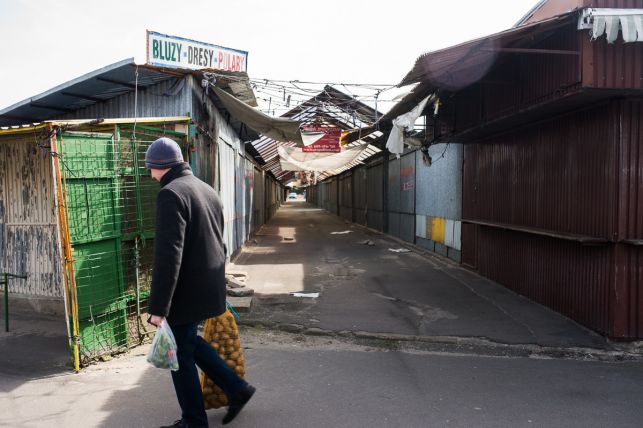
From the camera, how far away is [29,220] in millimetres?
6641

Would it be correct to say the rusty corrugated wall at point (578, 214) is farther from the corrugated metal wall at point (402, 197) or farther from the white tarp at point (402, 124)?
the corrugated metal wall at point (402, 197)

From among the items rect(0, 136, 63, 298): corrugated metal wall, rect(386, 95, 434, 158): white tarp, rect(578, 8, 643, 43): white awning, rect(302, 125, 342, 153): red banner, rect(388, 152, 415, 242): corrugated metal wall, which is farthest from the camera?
rect(388, 152, 415, 242): corrugated metal wall

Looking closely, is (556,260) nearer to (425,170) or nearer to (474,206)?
(474,206)

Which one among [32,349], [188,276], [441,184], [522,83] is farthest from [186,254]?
[441,184]

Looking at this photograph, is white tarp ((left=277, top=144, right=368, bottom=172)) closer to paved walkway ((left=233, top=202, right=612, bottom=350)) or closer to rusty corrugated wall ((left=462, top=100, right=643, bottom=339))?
paved walkway ((left=233, top=202, right=612, bottom=350))

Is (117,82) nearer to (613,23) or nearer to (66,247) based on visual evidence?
(66,247)

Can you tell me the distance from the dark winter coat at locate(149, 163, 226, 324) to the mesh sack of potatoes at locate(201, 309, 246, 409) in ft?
1.35

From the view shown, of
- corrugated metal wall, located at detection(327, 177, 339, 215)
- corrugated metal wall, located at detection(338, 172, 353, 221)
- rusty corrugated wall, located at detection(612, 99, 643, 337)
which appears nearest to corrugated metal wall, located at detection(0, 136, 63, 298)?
rusty corrugated wall, located at detection(612, 99, 643, 337)

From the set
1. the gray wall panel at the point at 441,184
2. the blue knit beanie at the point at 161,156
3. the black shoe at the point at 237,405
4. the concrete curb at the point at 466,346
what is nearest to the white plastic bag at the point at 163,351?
the black shoe at the point at 237,405

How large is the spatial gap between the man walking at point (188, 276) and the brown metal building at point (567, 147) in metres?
3.76

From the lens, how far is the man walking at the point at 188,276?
124 inches

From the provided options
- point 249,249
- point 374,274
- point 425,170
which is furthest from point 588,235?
point 249,249

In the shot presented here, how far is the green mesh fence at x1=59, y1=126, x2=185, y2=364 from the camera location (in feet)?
15.7

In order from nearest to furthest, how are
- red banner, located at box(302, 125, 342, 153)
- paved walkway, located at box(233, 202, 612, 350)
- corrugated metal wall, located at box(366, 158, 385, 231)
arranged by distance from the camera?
paved walkway, located at box(233, 202, 612, 350) → red banner, located at box(302, 125, 342, 153) → corrugated metal wall, located at box(366, 158, 385, 231)
